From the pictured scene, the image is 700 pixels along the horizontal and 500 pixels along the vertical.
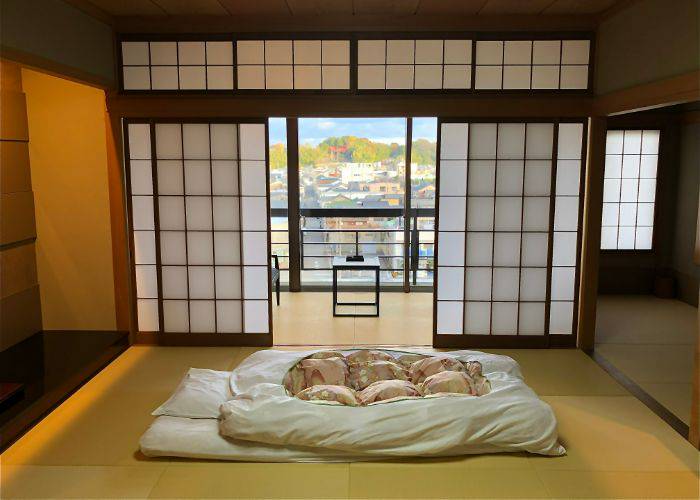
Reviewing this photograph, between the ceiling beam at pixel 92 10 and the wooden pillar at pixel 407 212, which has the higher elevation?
the ceiling beam at pixel 92 10

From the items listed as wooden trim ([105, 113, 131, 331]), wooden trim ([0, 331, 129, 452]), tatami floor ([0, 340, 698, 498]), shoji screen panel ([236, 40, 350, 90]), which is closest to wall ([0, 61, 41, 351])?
wooden trim ([105, 113, 131, 331])

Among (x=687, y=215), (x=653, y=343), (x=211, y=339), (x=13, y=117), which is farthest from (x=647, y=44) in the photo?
(x=13, y=117)

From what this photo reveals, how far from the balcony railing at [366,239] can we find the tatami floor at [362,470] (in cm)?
401

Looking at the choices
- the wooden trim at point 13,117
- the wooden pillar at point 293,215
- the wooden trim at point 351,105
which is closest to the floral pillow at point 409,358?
the wooden trim at point 351,105

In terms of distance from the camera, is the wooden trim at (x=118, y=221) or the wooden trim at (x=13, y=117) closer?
the wooden trim at (x=13, y=117)

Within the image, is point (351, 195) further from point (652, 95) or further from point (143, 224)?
point (652, 95)

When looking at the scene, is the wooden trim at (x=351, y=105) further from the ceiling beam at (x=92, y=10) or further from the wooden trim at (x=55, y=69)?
the ceiling beam at (x=92, y=10)

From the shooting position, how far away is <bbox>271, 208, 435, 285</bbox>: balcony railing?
794 centimetres

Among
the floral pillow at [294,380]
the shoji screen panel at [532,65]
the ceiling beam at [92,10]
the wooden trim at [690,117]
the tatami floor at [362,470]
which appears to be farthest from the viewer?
the wooden trim at [690,117]

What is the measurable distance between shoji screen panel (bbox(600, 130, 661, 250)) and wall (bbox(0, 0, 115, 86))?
5.95m

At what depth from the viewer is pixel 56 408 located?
4.16 metres

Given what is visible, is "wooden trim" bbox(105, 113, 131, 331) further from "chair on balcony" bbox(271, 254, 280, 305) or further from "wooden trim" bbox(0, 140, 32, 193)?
"chair on balcony" bbox(271, 254, 280, 305)

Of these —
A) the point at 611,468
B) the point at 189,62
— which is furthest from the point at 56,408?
the point at 611,468

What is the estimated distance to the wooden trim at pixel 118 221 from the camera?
530 cm
